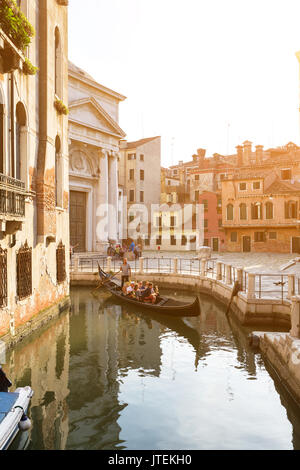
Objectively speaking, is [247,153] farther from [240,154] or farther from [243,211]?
[243,211]

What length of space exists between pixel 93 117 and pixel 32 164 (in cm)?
2085

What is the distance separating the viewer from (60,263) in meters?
14.7

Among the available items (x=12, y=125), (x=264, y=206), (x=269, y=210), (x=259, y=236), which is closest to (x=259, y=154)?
(x=264, y=206)

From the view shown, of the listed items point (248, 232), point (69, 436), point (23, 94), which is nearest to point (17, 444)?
point (69, 436)

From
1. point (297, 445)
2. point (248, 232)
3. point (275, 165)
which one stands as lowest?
point (297, 445)

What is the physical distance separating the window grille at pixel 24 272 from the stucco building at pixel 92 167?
63.2ft

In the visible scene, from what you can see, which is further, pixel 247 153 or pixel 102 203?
pixel 247 153

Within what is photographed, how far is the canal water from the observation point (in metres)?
6.16

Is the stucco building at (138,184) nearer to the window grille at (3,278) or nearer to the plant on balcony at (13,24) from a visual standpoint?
the window grille at (3,278)

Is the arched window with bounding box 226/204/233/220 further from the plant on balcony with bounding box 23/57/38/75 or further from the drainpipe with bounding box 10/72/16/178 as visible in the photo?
the drainpipe with bounding box 10/72/16/178

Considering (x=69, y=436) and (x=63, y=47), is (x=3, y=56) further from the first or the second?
(x=69, y=436)

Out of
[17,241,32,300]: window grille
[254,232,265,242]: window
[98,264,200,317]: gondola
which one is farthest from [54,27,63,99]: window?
[254,232,265,242]: window

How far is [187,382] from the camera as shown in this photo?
8.44m

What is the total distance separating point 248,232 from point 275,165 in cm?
712
